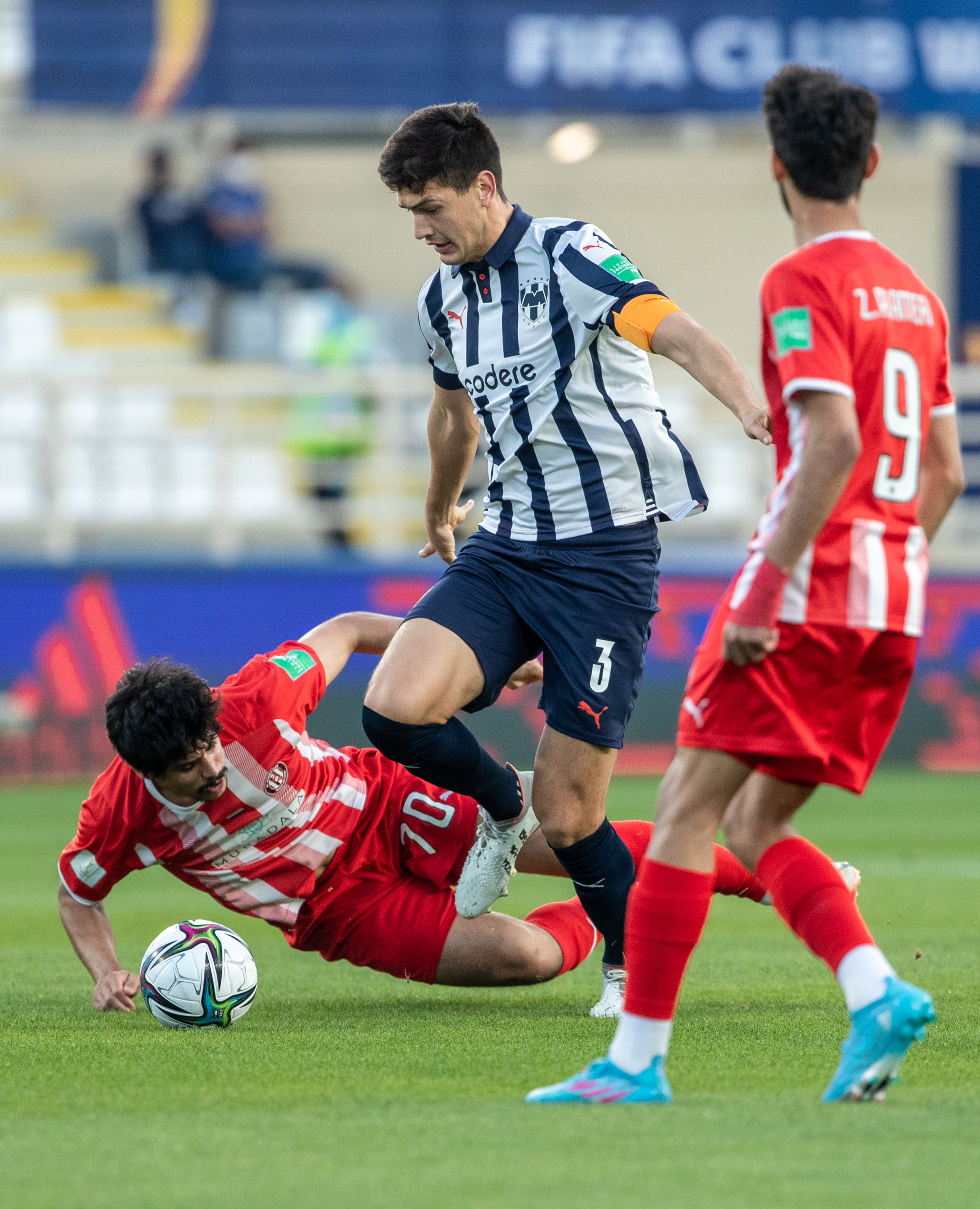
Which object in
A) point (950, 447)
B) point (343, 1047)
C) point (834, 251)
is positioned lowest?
point (343, 1047)

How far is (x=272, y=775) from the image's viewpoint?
4816mm

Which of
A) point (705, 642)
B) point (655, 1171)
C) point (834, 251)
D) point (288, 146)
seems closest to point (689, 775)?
point (705, 642)

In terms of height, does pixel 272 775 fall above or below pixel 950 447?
below

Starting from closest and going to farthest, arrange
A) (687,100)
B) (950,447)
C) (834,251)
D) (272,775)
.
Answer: (834,251) → (950,447) → (272,775) → (687,100)

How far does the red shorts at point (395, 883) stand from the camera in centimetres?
499

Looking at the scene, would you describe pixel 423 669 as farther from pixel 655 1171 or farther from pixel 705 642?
pixel 655 1171

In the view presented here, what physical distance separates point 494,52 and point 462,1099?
12972mm

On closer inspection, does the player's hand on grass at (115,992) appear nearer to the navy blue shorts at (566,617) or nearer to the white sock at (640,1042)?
the navy blue shorts at (566,617)

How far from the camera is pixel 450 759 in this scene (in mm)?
4641

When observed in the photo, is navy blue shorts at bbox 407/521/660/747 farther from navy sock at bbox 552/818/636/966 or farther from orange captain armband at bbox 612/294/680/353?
orange captain armband at bbox 612/294/680/353

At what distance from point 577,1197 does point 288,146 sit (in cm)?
1578

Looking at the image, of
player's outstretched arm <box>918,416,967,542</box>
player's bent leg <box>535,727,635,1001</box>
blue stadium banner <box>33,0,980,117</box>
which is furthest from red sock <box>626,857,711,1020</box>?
blue stadium banner <box>33,0,980,117</box>

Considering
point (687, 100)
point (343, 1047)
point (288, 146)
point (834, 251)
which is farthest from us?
point (288, 146)

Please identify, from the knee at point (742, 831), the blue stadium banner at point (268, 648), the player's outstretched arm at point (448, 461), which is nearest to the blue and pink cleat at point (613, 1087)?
the knee at point (742, 831)
